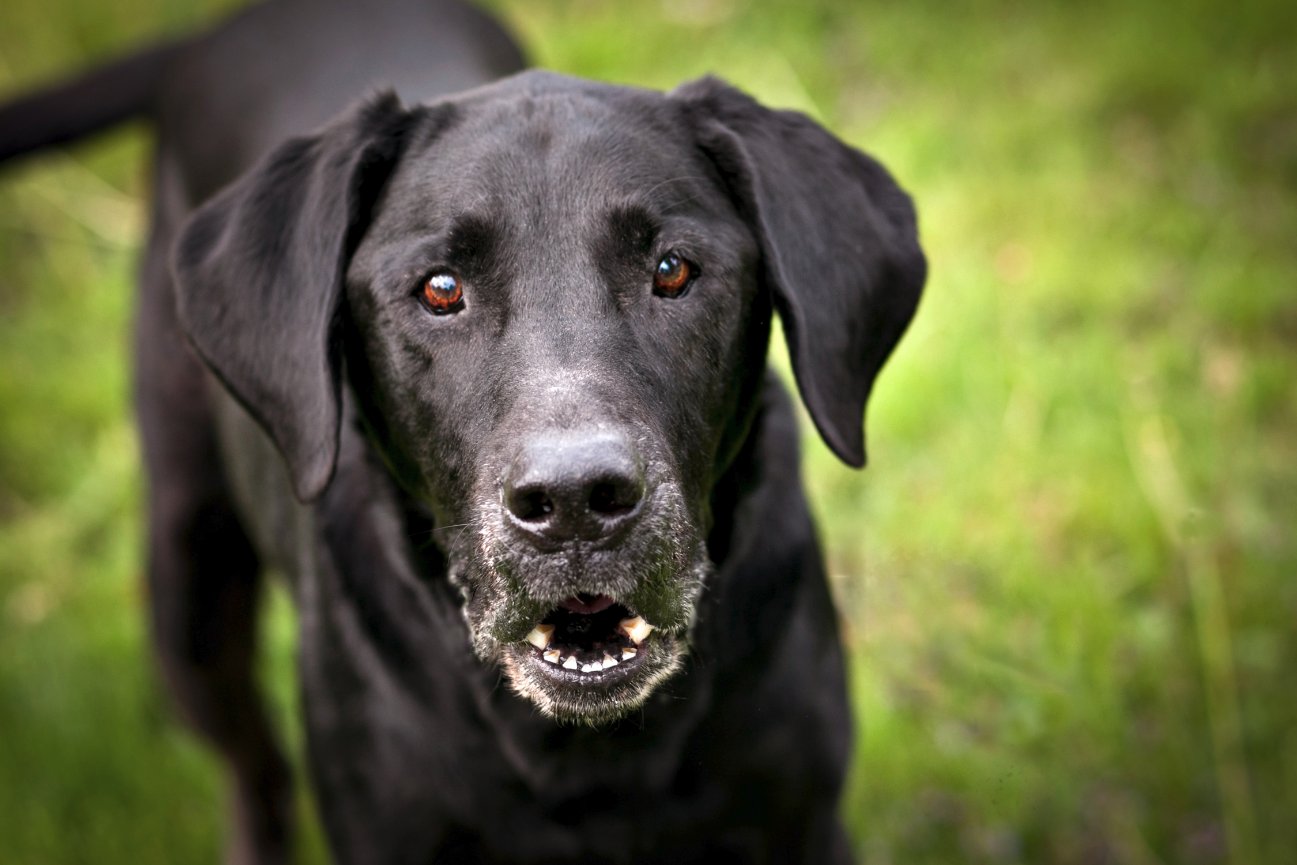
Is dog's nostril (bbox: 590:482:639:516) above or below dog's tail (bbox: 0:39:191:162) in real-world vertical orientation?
below

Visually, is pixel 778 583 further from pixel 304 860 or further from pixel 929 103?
pixel 929 103

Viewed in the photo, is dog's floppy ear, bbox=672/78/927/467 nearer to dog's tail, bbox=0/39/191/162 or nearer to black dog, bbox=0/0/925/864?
black dog, bbox=0/0/925/864

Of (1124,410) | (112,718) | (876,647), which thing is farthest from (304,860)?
(1124,410)

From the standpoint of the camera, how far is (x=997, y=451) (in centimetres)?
437

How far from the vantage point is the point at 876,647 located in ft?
13.1

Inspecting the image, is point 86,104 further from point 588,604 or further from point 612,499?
point 612,499

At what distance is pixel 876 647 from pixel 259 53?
239 centimetres

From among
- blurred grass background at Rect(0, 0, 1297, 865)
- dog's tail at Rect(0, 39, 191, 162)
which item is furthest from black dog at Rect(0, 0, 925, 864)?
dog's tail at Rect(0, 39, 191, 162)

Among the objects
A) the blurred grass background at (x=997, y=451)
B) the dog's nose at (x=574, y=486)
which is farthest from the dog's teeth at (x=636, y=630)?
the blurred grass background at (x=997, y=451)

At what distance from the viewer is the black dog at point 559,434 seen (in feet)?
7.13

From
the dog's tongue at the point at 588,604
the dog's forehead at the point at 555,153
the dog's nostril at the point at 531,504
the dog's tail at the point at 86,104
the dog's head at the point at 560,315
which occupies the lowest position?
the dog's tongue at the point at 588,604

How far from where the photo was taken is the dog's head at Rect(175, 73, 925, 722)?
210 centimetres

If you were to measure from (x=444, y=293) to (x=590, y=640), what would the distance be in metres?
0.63

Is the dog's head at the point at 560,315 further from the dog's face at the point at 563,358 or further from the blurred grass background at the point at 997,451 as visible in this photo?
the blurred grass background at the point at 997,451
